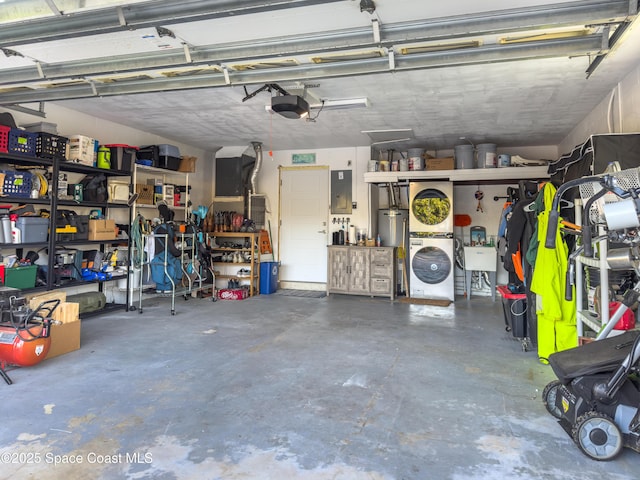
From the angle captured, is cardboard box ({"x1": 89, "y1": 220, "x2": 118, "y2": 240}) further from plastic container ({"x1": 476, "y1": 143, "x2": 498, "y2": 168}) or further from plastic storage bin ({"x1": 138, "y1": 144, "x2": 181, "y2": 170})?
plastic container ({"x1": 476, "y1": 143, "x2": 498, "y2": 168})

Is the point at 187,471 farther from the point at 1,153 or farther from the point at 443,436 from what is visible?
the point at 1,153

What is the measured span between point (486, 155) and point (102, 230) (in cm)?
603

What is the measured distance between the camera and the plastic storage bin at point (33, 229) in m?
4.31

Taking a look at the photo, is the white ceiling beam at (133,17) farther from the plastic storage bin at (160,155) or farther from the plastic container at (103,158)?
the plastic storage bin at (160,155)

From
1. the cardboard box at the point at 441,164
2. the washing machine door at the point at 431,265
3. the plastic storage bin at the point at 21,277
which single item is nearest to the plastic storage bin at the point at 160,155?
the plastic storage bin at the point at 21,277

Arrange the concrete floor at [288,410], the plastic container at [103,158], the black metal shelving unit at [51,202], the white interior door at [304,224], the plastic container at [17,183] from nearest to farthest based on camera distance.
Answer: the concrete floor at [288,410], the plastic container at [17,183], the black metal shelving unit at [51,202], the plastic container at [103,158], the white interior door at [304,224]

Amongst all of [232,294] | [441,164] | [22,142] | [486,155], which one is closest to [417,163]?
[441,164]

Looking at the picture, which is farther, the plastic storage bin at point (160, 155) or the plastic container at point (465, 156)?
the plastic container at point (465, 156)

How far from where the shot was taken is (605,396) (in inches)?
79.1

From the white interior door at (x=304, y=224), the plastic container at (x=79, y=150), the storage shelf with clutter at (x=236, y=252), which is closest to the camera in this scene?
the plastic container at (x=79, y=150)

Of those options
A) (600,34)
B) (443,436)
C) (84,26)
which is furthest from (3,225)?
(600,34)

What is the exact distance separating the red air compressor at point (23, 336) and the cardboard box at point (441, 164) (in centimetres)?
575

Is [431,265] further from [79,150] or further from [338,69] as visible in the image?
[79,150]

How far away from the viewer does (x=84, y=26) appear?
8.24 feet
